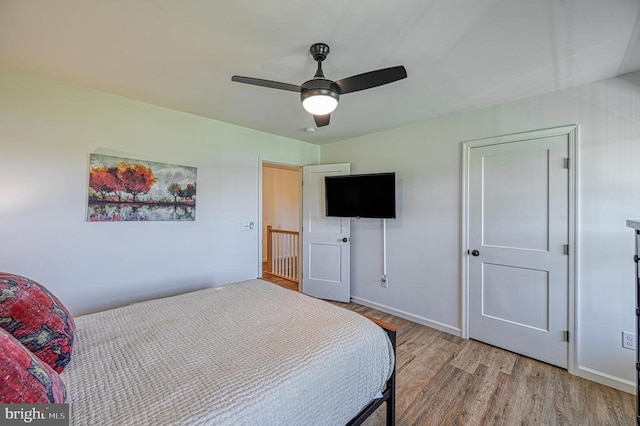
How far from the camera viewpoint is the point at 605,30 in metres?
1.58

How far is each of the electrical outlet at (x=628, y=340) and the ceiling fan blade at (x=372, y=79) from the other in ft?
8.44

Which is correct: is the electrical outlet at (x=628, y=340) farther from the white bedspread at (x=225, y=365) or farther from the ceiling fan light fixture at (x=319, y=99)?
the ceiling fan light fixture at (x=319, y=99)

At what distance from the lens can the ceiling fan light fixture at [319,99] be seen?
1.66 meters

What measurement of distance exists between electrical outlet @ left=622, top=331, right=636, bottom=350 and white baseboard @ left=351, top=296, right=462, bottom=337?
1220 mm

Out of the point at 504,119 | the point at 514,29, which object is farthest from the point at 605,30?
the point at 504,119

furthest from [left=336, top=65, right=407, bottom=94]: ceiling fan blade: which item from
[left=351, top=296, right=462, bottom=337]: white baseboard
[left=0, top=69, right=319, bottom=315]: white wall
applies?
[left=351, top=296, right=462, bottom=337]: white baseboard

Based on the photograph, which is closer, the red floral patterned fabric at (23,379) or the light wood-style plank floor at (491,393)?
the red floral patterned fabric at (23,379)

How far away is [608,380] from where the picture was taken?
2.10 metres

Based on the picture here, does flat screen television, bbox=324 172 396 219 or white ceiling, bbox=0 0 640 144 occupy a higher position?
white ceiling, bbox=0 0 640 144

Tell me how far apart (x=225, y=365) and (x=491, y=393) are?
2.05 metres

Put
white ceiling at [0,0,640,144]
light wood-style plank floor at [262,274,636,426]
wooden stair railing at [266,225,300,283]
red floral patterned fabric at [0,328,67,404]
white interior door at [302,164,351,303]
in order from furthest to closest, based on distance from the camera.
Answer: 1. wooden stair railing at [266,225,300,283]
2. white interior door at [302,164,351,303]
3. light wood-style plank floor at [262,274,636,426]
4. white ceiling at [0,0,640,144]
5. red floral patterned fabric at [0,328,67,404]

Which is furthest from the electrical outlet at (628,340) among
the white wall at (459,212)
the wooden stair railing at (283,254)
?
the wooden stair railing at (283,254)

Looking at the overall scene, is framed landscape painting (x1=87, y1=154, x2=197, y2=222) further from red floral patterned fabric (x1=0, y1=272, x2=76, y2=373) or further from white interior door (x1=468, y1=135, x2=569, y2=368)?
white interior door (x1=468, y1=135, x2=569, y2=368)

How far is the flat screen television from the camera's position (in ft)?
11.0
